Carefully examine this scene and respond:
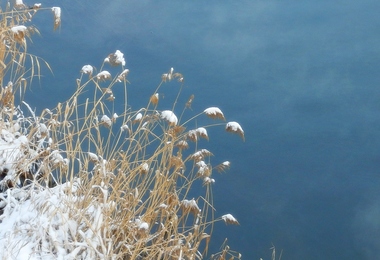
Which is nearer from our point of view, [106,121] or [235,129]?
[235,129]

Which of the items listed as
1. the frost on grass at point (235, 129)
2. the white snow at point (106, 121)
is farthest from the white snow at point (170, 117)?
the white snow at point (106, 121)

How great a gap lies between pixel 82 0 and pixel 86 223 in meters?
3.83

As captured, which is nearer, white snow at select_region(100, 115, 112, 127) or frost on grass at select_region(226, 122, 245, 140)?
frost on grass at select_region(226, 122, 245, 140)

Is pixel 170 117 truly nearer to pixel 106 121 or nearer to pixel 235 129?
pixel 235 129

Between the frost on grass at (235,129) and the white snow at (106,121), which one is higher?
the frost on grass at (235,129)

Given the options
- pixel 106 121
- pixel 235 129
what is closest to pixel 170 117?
pixel 235 129

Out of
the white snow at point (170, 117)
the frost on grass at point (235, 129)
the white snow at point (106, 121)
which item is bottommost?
the white snow at point (106, 121)

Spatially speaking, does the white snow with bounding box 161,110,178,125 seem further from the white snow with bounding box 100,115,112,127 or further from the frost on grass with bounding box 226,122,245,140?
the white snow with bounding box 100,115,112,127

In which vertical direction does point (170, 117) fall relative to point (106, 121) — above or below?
above

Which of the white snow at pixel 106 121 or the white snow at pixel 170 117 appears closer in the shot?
the white snow at pixel 170 117

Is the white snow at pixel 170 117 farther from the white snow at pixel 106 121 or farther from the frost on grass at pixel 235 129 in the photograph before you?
the white snow at pixel 106 121

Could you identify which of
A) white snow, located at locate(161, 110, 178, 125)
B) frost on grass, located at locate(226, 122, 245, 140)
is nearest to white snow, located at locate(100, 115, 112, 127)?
white snow, located at locate(161, 110, 178, 125)

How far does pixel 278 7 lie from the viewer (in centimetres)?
547

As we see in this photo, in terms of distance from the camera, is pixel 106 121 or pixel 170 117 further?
pixel 106 121
